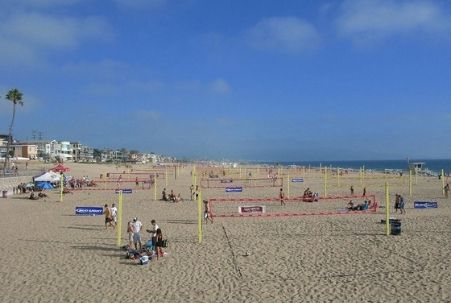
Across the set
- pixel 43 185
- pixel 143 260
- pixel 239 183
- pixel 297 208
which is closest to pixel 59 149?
pixel 239 183

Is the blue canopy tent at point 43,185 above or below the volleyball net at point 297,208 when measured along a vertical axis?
above

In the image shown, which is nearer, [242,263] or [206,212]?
Answer: [242,263]

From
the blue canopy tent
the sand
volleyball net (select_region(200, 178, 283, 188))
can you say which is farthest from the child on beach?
volleyball net (select_region(200, 178, 283, 188))

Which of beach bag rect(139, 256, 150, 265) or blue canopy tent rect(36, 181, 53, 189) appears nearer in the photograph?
beach bag rect(139, 256, 150, 265)

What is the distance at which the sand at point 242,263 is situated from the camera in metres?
9.70

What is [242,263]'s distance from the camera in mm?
12141

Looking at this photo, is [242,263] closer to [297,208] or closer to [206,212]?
[206,212]

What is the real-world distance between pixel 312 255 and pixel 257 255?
1477mm

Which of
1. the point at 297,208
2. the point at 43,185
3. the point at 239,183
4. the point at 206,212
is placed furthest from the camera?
the point at 239,183

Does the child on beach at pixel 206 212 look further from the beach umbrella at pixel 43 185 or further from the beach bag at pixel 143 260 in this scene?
the beach umbrella at pixel 43 185

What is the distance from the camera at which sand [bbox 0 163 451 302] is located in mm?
9703

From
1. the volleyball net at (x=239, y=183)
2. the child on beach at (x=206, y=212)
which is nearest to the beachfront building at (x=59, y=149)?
the volleyball net at (x=239, y=183)

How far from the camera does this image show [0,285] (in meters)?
10.4

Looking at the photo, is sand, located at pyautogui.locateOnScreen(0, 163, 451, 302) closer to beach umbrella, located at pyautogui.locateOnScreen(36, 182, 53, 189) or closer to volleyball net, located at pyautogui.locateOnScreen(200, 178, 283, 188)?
beach umbrella, located at pyautogui.locateOnScreen(36, 182, 53, 189)
